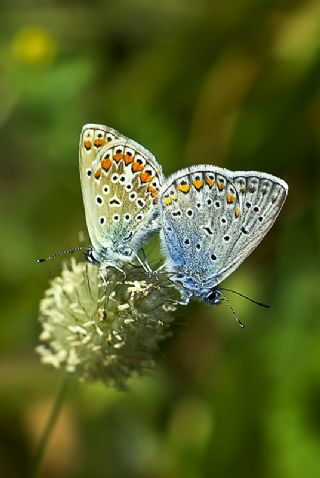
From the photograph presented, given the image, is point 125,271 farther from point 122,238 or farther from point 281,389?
point 281,389

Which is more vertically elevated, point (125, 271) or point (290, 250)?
point (290, 250)

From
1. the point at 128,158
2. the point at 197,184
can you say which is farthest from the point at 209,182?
the point at 128,158

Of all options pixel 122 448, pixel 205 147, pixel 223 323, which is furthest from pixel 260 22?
pixel 122 448

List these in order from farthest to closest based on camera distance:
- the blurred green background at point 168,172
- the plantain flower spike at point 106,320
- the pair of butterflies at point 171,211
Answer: the blurred green background at point 168,172 → the pair of butterflies at point 171,211 → the plantain flower spike at point 106,320

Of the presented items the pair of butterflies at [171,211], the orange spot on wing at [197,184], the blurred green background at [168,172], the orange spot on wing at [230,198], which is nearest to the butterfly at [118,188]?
the pair of butterflies at [171,211]

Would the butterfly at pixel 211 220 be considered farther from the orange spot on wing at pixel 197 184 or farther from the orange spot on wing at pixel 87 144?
the orange spot on wing at pixel 87 144

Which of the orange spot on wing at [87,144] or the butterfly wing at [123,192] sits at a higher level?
the orange spot on wing at [87,144]

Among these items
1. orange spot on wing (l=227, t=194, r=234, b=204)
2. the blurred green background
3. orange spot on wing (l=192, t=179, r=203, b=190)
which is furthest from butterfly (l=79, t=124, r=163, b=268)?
the blurred green background
